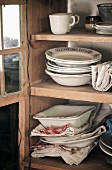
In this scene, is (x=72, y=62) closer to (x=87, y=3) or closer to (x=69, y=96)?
(x=69, y=96)

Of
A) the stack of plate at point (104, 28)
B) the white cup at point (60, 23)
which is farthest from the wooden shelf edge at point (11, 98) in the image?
the stack of plate at point (104, 28)

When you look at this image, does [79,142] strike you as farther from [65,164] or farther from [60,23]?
[60,23]

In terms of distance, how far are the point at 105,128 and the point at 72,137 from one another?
16 centimetres

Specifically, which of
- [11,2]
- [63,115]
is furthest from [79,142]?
[11,2]

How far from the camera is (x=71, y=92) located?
3.78 feet

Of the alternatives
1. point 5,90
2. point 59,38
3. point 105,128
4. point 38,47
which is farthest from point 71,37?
point 105,128

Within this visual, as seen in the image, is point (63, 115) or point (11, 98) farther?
point (63, 115)

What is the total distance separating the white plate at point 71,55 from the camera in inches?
46.6

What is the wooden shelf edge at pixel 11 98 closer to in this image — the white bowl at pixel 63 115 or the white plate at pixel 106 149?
the white bowl at pixel 63 115

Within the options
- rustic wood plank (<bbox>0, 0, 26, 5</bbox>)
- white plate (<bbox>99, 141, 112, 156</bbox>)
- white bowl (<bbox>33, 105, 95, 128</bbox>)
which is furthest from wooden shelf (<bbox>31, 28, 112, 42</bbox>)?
white plate (<bbox>99, 141, 112, 156</bbox>)

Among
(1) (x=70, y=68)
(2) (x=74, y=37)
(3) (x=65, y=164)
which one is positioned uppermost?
(2) (x=74, y=37)

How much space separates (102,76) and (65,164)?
1.25ft

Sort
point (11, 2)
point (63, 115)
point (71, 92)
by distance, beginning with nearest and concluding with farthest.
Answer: point (11, 2) < point (71, 92) < point (63, 115)

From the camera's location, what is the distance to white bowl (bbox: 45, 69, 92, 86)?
3.85ft
